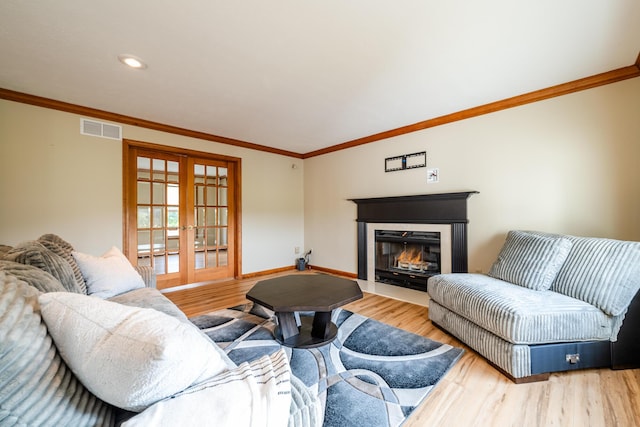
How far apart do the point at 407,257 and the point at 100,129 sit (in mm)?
4325

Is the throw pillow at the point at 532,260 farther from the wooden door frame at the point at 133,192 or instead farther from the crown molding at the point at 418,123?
the wooden door frame at the point at 133,192

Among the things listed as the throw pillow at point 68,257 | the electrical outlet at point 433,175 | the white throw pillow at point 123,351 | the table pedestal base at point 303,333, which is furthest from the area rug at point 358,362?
the electrical outlet at point 433,175

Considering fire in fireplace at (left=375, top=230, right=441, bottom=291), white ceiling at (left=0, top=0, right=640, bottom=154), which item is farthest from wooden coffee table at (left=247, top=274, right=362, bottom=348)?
white ceiling at (left=0, top=0, right=640, bottom=154)

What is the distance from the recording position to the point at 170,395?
0.65 meters

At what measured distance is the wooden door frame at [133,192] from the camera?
335 centimetres

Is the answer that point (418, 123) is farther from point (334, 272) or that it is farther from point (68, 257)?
point (68, 257)

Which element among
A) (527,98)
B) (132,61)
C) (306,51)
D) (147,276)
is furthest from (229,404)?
(527,98)

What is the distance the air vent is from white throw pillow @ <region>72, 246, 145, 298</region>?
1802 millimetres

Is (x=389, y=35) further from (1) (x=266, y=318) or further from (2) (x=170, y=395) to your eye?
(1) (x=266, y=318)

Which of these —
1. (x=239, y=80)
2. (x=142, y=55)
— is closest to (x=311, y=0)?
(x=239, y=80)

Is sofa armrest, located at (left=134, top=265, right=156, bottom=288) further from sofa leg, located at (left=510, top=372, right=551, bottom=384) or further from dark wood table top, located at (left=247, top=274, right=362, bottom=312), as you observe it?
sofa leg, located at (left=510, top=372, right=551, bottom=384)

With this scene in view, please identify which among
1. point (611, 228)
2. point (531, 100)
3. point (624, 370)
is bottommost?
point (624, 370)

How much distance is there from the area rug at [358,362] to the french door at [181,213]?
1.54m

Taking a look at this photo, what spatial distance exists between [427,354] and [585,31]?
2.54 metres
